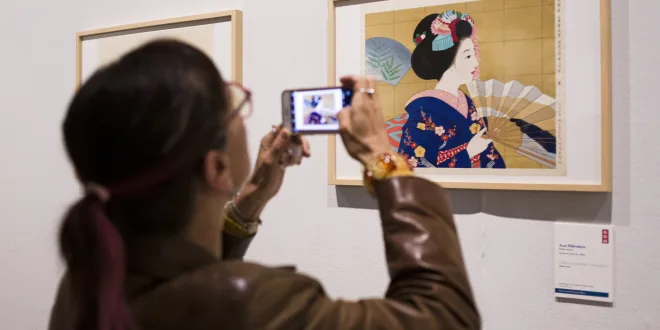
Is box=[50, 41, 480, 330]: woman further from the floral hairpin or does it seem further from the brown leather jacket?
the floral hairpin

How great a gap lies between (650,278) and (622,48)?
383 millimetres

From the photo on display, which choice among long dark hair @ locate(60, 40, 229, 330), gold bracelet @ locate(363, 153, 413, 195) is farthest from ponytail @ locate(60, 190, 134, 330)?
gold bracelet @ locate(363, 153, 413, 195)

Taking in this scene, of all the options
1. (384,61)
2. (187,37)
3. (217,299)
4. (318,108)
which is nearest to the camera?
(217,299)

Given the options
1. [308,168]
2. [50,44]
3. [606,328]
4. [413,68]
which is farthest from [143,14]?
[606,328]

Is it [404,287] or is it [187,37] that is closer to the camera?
[404,287]

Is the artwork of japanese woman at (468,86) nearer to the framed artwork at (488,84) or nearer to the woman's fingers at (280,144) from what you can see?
the framed artwork at (488,84)

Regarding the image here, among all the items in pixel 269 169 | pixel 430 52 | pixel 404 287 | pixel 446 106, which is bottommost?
pixel 404 287

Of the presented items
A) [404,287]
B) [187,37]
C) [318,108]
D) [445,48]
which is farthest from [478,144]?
[187,37]

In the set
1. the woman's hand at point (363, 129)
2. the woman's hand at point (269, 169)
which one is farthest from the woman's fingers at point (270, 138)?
the woman's hand at point (363, 129)

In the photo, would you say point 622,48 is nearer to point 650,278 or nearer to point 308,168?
point 650,278

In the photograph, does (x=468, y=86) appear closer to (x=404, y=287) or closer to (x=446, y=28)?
(x=446, y=28)

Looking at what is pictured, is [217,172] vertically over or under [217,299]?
over

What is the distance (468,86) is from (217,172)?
0.58 m

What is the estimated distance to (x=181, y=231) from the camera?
2.07ft
